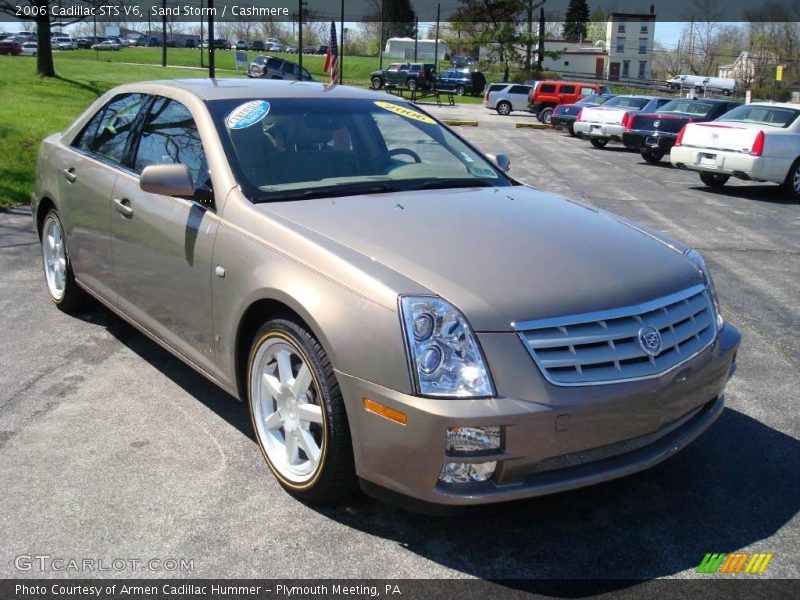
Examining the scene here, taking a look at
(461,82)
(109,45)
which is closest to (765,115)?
(461,82)

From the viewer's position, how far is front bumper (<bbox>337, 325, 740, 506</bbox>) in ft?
9.21

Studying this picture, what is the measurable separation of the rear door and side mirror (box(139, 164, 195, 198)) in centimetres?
99

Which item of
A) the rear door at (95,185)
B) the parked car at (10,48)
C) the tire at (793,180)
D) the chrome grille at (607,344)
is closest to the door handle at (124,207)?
the rear door at (95,185)

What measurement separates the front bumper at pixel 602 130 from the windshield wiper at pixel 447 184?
18964 mm

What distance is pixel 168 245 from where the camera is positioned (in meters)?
4.14

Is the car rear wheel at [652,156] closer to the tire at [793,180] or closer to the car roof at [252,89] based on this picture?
the tire at [793,180]

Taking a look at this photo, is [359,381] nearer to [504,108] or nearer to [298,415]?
[298,415]

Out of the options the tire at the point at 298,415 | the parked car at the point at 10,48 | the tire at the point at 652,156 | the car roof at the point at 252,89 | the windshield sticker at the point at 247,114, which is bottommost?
the tire at the point at 298,415

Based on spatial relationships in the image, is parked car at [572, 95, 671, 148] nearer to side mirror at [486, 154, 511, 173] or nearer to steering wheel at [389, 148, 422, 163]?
side mirror at [486, 154, 511, 173]

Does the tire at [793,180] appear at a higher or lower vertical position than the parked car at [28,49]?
lower

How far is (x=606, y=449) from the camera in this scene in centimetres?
304

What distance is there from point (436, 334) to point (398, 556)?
0.84 m

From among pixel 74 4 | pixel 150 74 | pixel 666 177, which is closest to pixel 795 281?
pixel 666 177

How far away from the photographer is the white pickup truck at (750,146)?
13.4 m
